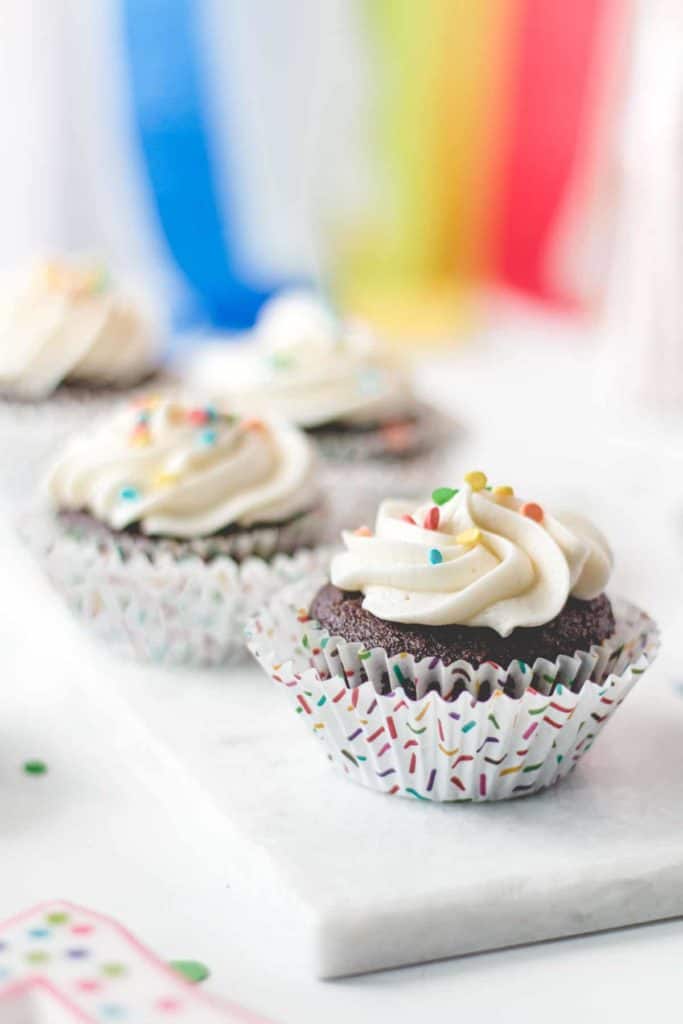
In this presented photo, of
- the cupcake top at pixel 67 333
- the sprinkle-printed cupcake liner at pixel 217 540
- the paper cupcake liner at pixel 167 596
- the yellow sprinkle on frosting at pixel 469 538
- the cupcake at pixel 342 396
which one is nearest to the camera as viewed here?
the yellow sprinkle on frosting at pixel 469 538

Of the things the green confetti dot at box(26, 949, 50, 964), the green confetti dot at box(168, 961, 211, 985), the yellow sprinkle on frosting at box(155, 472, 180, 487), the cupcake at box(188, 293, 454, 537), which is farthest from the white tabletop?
the cupcake at box(188, 293, 454, 537)

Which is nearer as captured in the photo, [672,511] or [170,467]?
[170,467]

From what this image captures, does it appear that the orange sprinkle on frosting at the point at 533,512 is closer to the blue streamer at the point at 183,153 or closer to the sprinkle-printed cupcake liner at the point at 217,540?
the sprinkle-printed cupcake liner at the point at 217,540

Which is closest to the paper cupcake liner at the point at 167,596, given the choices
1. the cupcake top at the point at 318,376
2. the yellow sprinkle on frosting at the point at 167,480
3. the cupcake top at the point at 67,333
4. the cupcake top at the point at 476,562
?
the yellow sprinkle on frosting at the point at 167,480

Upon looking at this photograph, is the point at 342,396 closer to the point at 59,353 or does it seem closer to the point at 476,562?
the point at 59,353

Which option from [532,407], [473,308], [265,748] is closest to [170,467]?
[265,748]

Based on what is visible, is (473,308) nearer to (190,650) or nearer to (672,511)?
(672,511)

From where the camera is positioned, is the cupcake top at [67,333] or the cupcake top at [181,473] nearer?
the cupcake top at [181,473]
